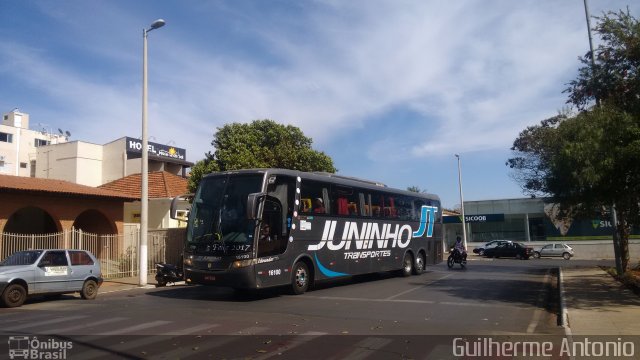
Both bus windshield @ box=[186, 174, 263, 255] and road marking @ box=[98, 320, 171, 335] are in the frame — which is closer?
road marking @ box=[98, 320, 171, 335]

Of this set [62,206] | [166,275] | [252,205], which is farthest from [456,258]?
[62,206]

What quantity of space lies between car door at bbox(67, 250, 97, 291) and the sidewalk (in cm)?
1301

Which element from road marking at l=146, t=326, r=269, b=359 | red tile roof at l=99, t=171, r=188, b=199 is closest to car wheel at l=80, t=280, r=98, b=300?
road marking at l=146, t=326, r=269, b=359

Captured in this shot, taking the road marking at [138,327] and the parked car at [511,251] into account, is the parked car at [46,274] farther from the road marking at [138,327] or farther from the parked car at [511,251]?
the parked car at [511,251]

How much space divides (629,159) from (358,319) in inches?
297

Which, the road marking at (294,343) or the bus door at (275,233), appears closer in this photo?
the road marking at (294,343)

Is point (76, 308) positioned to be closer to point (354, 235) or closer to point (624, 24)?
point (354, 235)

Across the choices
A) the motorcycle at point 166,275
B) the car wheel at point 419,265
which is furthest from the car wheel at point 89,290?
the car wheel at point 419,265

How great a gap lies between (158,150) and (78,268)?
3575 cm

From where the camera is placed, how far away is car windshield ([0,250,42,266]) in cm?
1418

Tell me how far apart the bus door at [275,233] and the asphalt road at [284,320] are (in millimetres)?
711

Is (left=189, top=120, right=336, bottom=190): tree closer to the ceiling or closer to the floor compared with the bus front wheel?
closer to the ceiling

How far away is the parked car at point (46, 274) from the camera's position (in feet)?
44.4

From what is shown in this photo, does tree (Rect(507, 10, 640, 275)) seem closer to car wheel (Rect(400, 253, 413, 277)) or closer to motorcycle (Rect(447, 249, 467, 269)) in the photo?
car wheel (Rect(400, 253, 413, 277))
